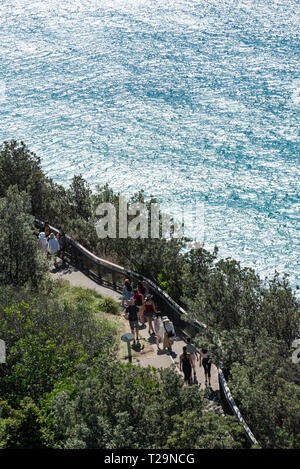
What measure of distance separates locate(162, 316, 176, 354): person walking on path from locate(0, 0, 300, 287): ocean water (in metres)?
18.7

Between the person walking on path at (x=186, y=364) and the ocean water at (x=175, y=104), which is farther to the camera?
the ocean water at (x=175, y=104)

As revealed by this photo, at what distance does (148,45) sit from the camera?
64.4 meters

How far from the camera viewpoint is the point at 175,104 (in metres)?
54.8

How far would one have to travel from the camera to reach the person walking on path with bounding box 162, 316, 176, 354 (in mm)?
17984

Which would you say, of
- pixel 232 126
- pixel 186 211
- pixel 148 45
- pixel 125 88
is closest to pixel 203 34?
pixel 148 45

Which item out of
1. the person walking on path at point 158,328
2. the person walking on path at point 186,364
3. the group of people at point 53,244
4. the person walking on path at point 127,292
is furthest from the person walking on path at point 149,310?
the group of people at point 53,244

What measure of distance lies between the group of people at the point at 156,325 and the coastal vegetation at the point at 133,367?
53 centimetres

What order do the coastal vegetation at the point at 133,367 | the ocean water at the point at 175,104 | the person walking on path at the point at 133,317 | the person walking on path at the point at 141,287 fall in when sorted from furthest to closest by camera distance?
the ocean water at the point at 175,104, the person walking on path at the point at 141,287, the person walking on path at the point at 133,317, the coastal vegetation at the point at 133,367

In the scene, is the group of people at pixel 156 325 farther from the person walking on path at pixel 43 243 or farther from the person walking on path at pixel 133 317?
the person walking on path at pixel 43 243

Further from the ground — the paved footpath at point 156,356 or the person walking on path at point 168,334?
the person walking on path at point 168,334

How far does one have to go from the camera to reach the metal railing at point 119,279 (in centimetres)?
1845

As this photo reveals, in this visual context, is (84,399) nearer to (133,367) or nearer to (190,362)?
(133,367)

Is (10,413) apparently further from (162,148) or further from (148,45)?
(148,45)

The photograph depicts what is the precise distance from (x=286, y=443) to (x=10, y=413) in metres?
5.79
